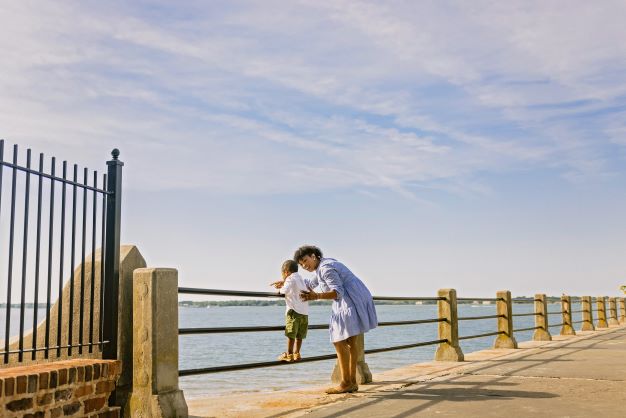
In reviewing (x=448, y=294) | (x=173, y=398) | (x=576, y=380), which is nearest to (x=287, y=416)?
(x=173, y=398)

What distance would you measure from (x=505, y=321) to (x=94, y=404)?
10.6 m

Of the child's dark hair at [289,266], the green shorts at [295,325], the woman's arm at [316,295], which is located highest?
the child's dark hair at [289,266]

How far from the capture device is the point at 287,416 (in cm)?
586

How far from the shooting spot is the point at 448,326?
11.1 meters

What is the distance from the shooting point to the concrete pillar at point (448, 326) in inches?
436

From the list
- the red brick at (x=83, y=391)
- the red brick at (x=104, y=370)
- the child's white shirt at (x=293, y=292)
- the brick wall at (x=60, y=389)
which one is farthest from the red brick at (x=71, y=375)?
the child's white shirt at (x=293, y=292)

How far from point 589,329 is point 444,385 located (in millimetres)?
16376

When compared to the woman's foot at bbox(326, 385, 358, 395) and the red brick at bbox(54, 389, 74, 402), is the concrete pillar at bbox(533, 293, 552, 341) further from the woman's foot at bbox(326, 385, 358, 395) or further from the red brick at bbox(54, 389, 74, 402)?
the red brick at bbox(54, 389, 74, 402)

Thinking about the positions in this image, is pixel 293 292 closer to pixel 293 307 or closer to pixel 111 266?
pixel 293 307

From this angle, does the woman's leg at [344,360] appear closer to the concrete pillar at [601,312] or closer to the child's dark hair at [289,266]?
the child's dark hair at [289,266]

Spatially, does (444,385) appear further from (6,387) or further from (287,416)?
(6,387)

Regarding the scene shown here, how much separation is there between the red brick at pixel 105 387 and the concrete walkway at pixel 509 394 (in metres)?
1.68

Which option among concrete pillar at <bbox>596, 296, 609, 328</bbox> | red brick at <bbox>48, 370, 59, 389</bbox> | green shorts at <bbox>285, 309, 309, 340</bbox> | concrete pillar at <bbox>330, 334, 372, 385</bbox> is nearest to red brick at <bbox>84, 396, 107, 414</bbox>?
red brick at <bbox>48, 370, 59, 389</bbox>

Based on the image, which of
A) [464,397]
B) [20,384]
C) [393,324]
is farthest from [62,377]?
[393,324]
